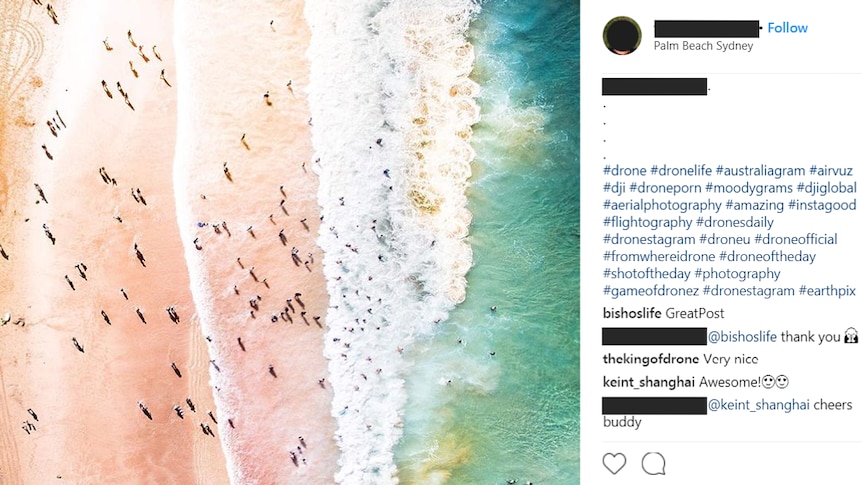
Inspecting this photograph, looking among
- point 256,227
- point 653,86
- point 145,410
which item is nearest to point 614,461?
point 653,86

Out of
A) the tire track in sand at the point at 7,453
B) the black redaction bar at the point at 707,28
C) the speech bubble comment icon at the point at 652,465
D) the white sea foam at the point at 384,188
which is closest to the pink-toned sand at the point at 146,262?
the tire track in sand at the point at 7,453

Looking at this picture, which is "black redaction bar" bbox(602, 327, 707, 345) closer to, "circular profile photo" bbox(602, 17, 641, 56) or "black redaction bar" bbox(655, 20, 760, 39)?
"circular profile photo" bbox(602, 17, 641, 56)

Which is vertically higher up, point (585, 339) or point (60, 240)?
point (60, 240)

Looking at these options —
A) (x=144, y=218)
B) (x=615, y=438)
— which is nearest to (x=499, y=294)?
(x=615, y=438)

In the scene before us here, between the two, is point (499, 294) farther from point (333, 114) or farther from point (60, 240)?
point (60, 240)

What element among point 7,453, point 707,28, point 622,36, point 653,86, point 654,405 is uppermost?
point 707,28

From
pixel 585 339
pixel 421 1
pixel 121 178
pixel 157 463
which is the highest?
pixel 421 1

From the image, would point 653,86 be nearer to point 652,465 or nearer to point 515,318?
point 515,318
